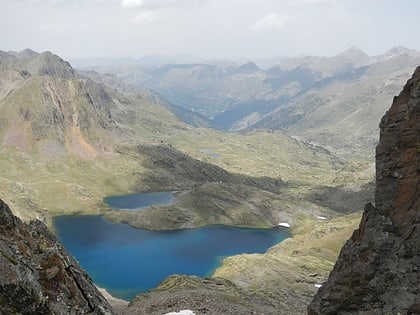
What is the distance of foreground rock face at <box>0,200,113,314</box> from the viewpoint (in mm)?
25000

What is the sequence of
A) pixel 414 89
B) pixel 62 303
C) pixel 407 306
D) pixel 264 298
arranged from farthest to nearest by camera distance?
1. pixel 264 298
2. pixel 414 89
3. pixel 407 306
4. pixel 62 303

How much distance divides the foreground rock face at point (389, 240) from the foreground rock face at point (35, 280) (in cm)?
1916

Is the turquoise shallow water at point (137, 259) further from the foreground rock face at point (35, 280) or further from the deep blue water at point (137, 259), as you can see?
the foreground rock face at point (35, 280)

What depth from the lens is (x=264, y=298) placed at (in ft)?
298

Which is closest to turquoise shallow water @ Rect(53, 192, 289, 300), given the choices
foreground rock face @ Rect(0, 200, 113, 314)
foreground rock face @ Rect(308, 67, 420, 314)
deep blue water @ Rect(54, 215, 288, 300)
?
deep blue water @ Rect(54, 215, 288, 300)

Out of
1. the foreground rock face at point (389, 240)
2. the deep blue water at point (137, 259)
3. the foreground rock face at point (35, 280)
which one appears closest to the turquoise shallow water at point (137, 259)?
the deep blue water at point (137, 259)

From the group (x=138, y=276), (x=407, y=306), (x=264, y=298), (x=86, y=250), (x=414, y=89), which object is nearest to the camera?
(x=407, y=306)

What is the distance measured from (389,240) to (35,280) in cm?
2731

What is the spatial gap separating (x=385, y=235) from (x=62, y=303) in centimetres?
2594

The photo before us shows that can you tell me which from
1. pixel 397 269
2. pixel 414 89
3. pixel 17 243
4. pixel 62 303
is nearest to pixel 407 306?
pixel 397 269

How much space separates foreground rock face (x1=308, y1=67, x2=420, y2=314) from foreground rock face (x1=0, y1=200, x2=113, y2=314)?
19.2 meters

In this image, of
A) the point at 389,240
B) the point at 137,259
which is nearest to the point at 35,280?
the point at 389,240

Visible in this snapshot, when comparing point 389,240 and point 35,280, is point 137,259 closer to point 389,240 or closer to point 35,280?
point 389,240

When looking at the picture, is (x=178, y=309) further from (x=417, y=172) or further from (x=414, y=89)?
(x=414, y=89)
